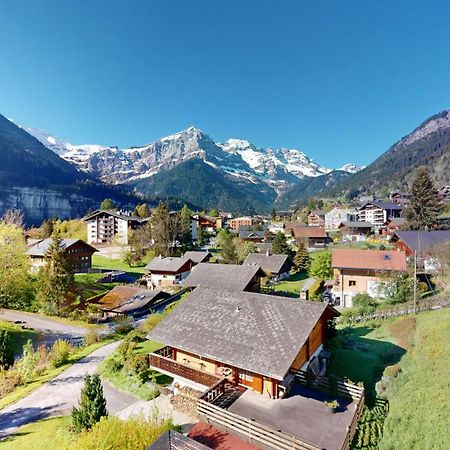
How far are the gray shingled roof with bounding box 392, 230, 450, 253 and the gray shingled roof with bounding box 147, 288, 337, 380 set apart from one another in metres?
38.3

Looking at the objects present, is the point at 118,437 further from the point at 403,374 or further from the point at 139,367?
the point at 403,374

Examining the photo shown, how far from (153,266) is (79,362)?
37227 millimetres

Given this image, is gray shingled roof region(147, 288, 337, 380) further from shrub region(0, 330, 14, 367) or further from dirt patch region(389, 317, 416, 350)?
shrub region(0, 330, 14, 367)

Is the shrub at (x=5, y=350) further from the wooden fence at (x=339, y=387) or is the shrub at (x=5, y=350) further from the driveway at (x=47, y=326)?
the wooden fence at (x=339, y=387)

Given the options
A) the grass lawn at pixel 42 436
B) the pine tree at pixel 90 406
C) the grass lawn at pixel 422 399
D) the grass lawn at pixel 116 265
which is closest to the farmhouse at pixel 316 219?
the grass lawn at pixel 116 265

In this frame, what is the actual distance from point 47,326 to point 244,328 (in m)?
32.6

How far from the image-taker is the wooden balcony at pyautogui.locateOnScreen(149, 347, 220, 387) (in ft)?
60.3

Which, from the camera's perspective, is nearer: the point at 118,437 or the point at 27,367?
the point at 118,437

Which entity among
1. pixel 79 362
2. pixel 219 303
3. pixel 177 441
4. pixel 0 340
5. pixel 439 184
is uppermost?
pixel 439 184

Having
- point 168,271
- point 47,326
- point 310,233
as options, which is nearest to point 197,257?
point 168,271

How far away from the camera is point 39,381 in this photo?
25016 mm

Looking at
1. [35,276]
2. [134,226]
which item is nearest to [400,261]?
[35,276]

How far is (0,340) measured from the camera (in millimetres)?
28297

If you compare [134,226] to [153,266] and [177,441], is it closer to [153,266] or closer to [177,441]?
[153,266]
